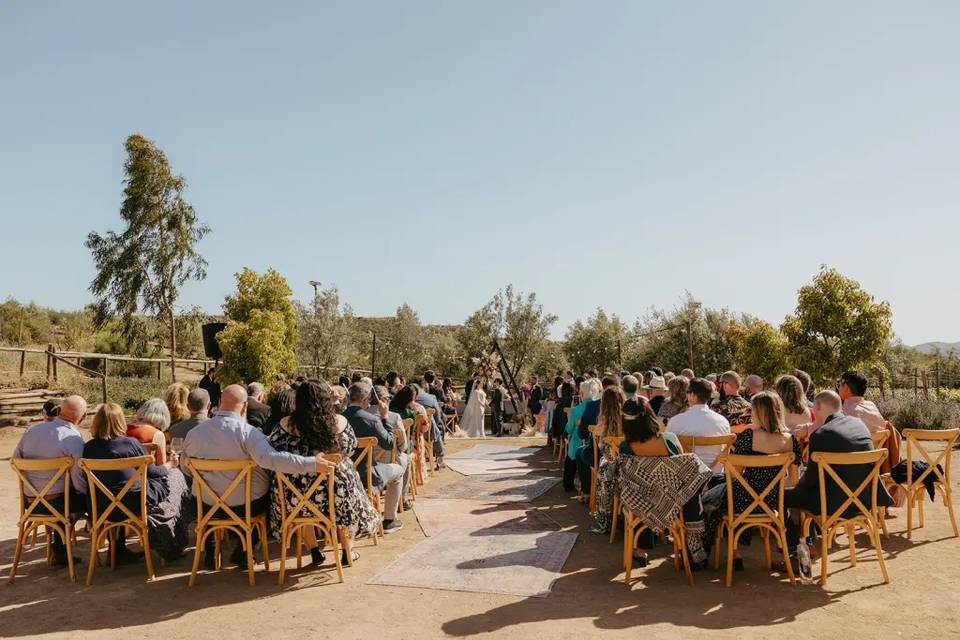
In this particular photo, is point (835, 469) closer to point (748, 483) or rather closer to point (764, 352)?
point (748, 483)

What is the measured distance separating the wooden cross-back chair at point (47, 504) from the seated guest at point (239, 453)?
3.25 ft

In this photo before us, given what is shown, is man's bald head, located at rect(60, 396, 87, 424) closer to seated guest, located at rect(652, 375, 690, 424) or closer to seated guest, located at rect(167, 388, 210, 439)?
seated guest, located at rect(167, 388, 210, 439)

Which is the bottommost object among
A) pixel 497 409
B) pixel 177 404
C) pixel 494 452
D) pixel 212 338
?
pixel 494 452

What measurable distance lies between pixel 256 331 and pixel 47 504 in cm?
1314

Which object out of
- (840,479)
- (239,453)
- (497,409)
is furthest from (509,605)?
(497,409)

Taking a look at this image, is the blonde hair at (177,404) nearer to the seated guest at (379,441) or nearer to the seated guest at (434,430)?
the seated guest at (379,441)

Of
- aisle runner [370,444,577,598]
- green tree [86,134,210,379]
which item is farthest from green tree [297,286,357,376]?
aisle runner [370,444,577,598]

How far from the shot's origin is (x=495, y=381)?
70.0 ft

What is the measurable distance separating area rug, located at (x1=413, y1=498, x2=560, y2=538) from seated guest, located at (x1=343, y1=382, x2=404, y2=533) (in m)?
0.38

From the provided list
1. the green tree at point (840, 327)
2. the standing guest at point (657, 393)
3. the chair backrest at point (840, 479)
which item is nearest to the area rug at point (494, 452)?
the standing guest at point (657, 393)

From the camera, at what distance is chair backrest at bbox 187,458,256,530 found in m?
4.98

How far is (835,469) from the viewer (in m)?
4.98

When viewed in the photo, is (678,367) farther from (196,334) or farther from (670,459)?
(670,459)

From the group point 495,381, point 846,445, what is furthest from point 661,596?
point 495,381
